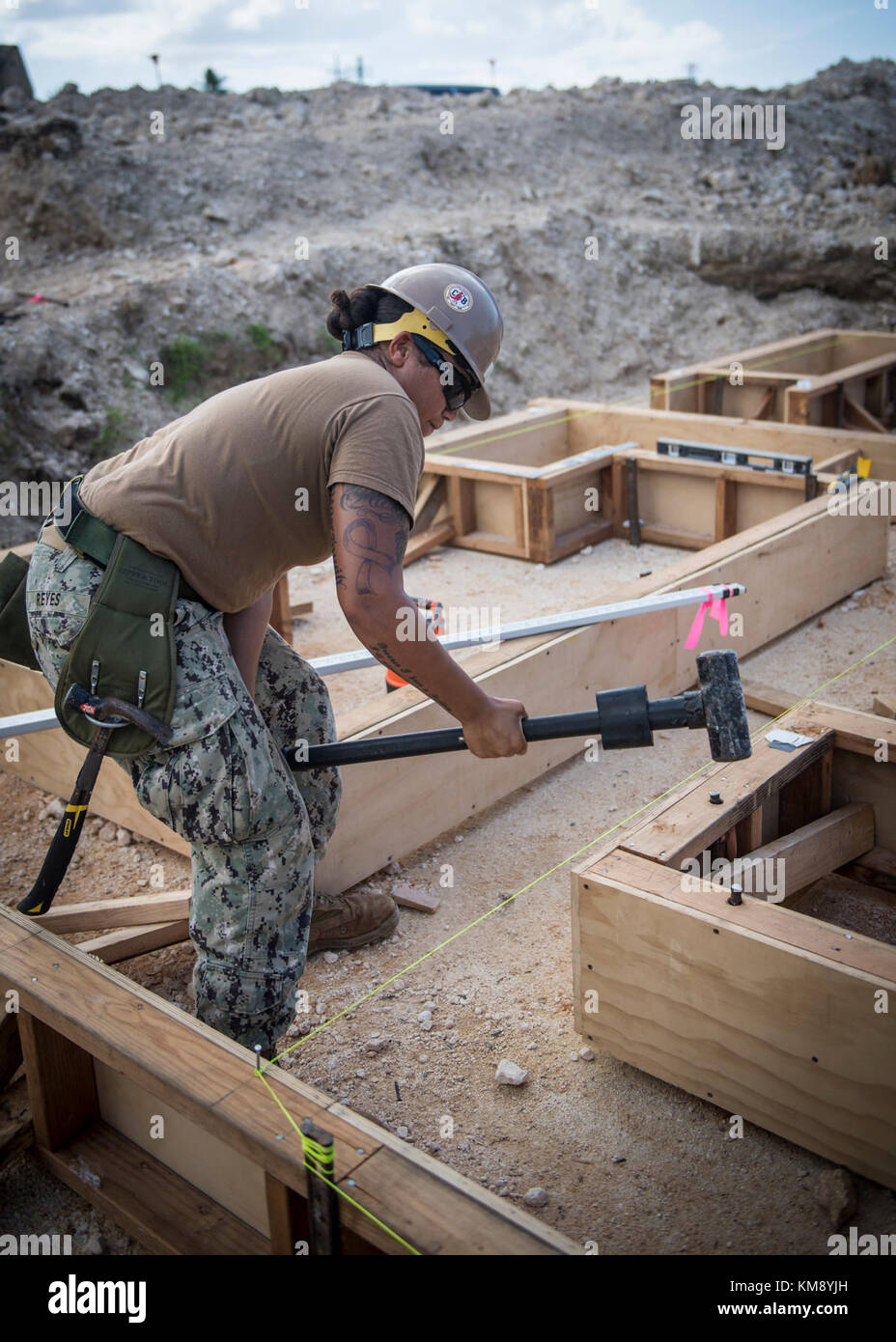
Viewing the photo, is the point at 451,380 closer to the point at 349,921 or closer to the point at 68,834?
the point at 68,834

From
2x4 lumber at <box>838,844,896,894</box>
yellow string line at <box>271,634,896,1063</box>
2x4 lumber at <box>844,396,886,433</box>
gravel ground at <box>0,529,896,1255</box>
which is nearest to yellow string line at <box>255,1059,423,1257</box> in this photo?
yellow string line at <box>271,634,896,1063</box>

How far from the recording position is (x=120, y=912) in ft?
10.2

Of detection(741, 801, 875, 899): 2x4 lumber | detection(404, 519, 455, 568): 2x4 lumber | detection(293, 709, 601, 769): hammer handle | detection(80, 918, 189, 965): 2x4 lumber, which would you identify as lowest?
detection(80, 918, 189, 965): 2x4 lumber

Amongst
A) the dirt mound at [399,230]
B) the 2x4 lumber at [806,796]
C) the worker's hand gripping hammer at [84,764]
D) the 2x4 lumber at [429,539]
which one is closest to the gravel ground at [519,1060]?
the worker's hand gripping hammer at [84,764]

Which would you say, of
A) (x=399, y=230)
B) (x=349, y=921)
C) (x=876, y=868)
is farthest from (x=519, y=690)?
(x=399, y=230)

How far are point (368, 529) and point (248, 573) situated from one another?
0.36 meters

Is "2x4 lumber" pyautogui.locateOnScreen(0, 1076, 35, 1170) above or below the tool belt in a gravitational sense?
below

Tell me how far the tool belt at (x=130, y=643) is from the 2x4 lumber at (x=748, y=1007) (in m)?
1.04

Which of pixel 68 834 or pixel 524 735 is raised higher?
pixel 524 735

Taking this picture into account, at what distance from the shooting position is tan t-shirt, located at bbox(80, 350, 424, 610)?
202 cm

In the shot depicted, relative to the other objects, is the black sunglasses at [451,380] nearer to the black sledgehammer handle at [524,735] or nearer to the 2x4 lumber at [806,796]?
the black sledgehammer handle at [524,735]

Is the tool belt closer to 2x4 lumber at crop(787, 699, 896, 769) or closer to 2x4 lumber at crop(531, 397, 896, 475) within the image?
2x4 lumber at crop(787, 699, 896, 769)

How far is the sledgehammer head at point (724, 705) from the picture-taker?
2.14m

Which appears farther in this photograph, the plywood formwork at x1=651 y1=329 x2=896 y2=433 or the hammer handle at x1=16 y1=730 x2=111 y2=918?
the plywood formwork at x1=651 y1=329 x2=896 y2=433
